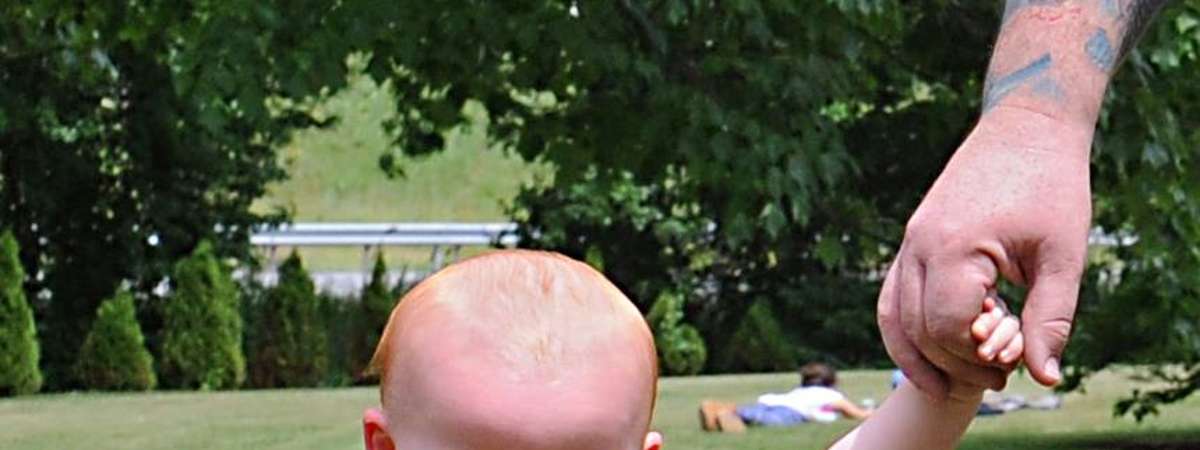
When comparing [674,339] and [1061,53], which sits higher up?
[1061,53]

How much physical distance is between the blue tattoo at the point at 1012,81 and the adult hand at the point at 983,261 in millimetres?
167

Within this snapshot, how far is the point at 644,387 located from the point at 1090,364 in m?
10.1

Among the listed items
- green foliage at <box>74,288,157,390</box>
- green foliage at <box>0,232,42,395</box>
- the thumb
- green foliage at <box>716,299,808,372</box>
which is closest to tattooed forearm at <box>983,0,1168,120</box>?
the thumb

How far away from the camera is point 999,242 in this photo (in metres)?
2.21

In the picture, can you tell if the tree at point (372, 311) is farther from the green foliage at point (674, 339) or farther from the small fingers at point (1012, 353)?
the small fingers at point (1012, 353)

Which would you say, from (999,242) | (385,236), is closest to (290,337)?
(385,236)

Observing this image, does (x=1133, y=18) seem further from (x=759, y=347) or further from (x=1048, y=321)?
(x=759, y=347)

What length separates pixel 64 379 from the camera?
1970 centimetres

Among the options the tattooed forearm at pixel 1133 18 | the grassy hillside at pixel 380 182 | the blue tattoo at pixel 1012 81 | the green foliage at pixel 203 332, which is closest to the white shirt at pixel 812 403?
the green foliage at pixel 203 332

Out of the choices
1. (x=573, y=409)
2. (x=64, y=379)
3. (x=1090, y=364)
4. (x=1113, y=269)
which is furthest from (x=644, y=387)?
(x=64, y=379)

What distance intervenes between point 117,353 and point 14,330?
0.93m

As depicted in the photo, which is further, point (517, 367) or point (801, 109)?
point (801, 109)

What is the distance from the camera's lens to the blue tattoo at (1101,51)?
8.94 feet

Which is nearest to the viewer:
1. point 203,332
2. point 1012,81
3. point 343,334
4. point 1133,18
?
point 1012,81
